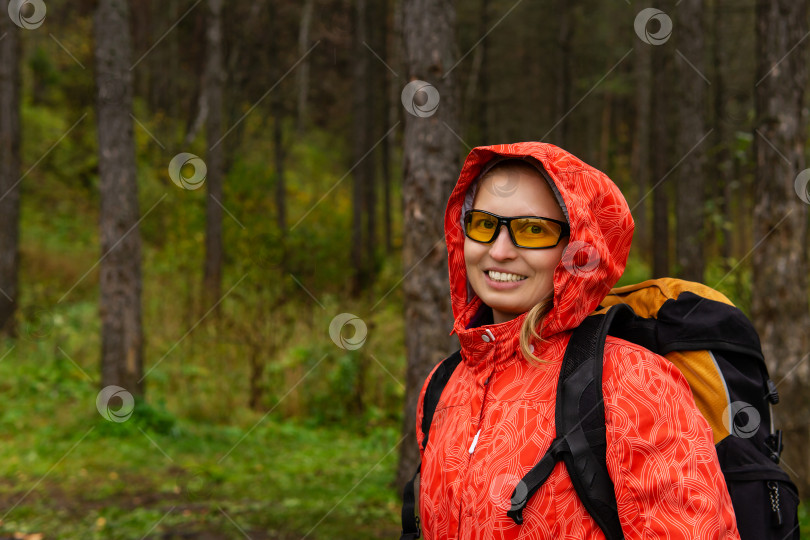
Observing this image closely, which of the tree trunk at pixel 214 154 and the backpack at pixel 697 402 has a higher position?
the tree trunk at pixel 214 154

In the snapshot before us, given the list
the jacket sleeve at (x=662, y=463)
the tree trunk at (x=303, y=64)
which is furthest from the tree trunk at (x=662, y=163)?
the jacket sleeve at (x=662, y=463)

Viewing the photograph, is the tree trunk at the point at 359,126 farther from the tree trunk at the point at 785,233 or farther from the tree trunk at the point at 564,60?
the tree trunk at the point at 785,233

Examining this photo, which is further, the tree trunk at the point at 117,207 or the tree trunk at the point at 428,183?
the tree trunk at the point at 117,207

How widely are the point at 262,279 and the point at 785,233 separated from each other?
7.45 meters

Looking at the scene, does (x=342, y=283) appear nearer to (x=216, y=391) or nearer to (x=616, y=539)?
(x=216, y=391)

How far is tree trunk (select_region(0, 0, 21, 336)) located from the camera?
37.4 feet

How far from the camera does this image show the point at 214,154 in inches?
536

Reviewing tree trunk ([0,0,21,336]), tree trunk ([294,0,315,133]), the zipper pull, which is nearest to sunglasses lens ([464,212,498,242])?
the zipper pull

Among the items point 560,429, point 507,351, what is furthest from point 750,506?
point 507,351

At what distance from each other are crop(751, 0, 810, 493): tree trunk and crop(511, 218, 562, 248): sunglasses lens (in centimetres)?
397

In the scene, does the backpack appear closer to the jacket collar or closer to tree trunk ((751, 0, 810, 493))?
the jacket collar

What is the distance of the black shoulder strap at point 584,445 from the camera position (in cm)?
146

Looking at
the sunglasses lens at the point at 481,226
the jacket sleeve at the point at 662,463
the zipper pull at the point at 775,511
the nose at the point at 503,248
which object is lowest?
the zipper pull at the point at 775,511

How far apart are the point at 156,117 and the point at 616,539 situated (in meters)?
21.1
